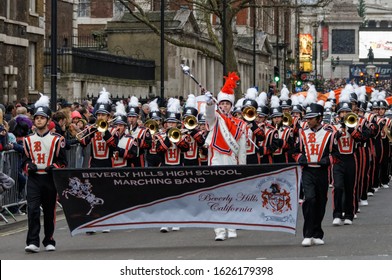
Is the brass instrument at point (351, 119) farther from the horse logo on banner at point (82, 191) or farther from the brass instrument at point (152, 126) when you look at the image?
the horse logo on banner at point (82, 191)

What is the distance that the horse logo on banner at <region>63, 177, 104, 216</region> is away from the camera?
53.4ft

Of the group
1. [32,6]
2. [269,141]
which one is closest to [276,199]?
[269,141]

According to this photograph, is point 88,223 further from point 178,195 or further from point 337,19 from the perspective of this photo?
point 337,19

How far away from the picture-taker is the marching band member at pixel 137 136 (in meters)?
19.3

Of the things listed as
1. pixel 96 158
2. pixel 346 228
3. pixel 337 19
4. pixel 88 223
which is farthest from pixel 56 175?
pixel 337 19

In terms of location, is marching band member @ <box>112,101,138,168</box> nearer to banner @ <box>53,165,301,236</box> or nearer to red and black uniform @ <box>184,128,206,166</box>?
red and black uniform @ <box>184,128,206,166</box>

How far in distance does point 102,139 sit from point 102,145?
92mm

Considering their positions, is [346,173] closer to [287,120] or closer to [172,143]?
[172,143]

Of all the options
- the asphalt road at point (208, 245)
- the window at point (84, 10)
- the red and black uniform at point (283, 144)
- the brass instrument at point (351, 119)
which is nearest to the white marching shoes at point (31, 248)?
the asphalt road at point (208, 245)

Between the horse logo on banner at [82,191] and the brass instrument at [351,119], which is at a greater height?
the brass instrument at [351,119]

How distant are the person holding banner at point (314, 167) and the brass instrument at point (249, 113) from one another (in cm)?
266

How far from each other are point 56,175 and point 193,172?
1.69m

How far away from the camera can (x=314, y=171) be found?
16.6 m

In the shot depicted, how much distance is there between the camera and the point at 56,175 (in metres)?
16.2
